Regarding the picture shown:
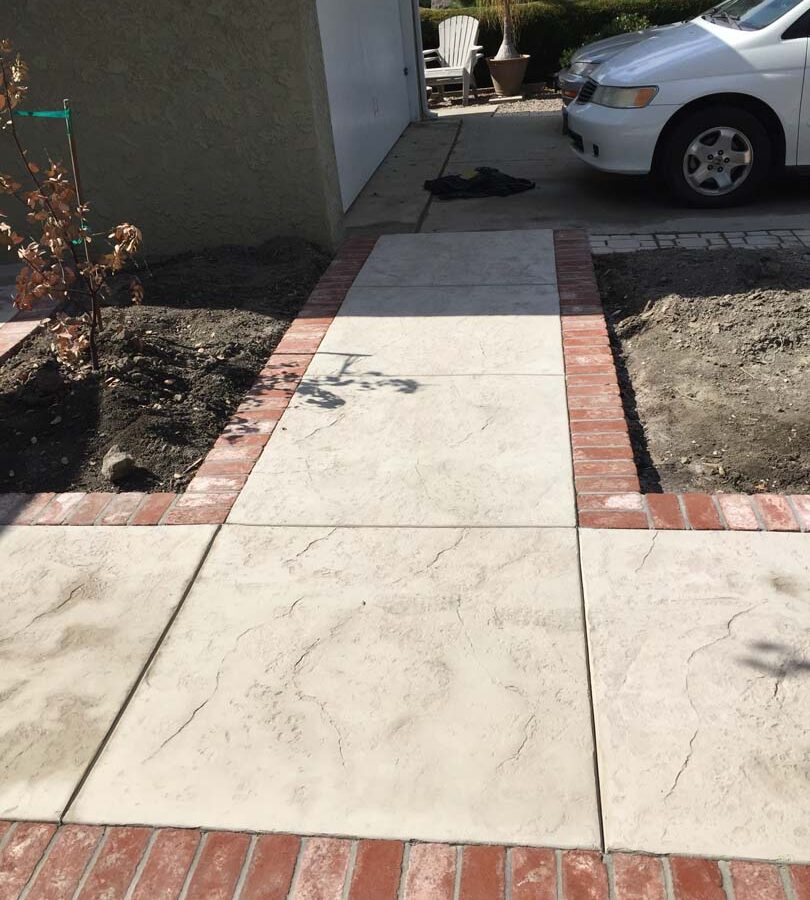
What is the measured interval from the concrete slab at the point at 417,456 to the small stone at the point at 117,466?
590 mm

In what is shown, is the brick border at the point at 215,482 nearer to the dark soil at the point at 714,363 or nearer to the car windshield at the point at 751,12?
the dark soil at the point at 714,363

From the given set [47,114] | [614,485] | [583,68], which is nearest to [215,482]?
[614,485]

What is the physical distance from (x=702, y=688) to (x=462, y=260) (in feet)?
14.9

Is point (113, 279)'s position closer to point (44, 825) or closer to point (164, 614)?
point (164, 614)

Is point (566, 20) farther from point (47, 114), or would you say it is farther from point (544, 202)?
point (47, 114)

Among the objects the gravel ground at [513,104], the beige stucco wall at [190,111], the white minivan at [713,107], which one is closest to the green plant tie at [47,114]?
the beige stucco wall at [190,111]

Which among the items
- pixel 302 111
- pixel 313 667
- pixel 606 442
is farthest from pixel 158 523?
pixel 302 111

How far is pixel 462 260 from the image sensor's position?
681cm

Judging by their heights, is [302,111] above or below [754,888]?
above

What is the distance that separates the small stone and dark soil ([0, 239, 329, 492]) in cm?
4

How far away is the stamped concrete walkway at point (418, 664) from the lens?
255cm

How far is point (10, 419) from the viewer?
4.77 m

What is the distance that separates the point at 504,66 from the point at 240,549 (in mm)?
13253

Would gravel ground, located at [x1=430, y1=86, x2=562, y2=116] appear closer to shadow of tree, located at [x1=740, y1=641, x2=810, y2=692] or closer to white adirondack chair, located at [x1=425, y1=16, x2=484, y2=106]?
white adirondack chair, located at [x1=425, y1=16, x2=484, y2=106]
